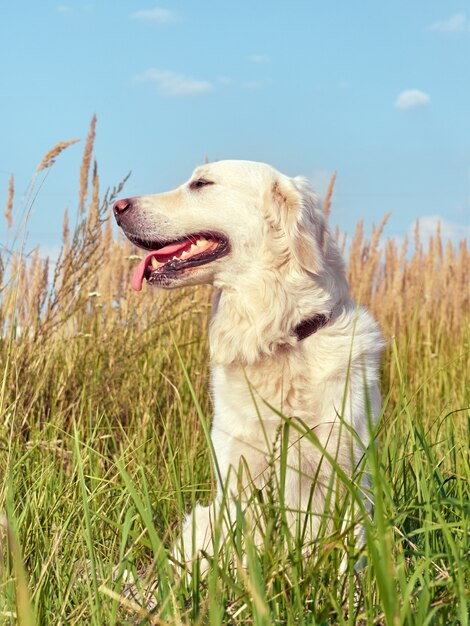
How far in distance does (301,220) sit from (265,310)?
0.35m

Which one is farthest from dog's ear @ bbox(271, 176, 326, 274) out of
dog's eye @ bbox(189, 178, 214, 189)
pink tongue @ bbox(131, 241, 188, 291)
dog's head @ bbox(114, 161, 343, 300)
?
pink tongue @ bbox(131, 241, 188, 291)

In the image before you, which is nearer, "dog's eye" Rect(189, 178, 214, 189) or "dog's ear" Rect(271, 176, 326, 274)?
"dog's ear" Rect(271, 176, 326, 274)

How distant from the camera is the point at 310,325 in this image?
2633 mm

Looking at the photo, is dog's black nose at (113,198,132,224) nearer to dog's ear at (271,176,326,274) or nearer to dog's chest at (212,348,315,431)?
dog's ear at (271,176,326,274)

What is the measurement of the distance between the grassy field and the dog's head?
0.41 m

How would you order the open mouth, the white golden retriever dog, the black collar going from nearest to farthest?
the white golden retriever dog → the black collar → the open mouth

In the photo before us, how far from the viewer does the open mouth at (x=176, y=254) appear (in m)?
2.84

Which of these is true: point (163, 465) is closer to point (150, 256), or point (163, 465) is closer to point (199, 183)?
point (150, 256)

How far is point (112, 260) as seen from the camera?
17.9 feet

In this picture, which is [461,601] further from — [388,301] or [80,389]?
[388,301]

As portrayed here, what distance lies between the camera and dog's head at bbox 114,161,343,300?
2.71m

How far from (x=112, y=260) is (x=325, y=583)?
404 cm

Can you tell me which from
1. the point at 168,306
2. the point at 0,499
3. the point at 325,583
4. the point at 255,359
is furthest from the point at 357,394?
the point at 168,306

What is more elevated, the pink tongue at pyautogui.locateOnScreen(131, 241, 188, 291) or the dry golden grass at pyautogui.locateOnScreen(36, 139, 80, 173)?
the dry golden grass at pyautogui.locateOnScreen(36, 139, 80, 173)
